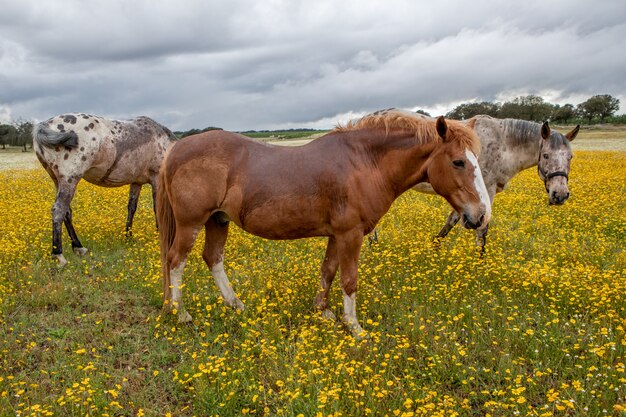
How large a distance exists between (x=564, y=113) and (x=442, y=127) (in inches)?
3596

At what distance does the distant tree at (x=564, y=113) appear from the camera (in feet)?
258

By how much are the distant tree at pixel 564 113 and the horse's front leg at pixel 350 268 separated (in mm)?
84664

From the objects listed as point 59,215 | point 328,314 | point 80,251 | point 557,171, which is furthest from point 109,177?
point 557,171

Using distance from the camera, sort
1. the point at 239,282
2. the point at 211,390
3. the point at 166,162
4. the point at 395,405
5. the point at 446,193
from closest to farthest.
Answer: the point at 395,405 < the point at 211,390 < the point at 446,193 < the point at 166,162 < the point at 239,282

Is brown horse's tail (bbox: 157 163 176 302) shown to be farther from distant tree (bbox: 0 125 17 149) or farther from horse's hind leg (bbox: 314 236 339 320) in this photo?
distant tree (bbox: 0 125 17 149)

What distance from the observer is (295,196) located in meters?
5.06

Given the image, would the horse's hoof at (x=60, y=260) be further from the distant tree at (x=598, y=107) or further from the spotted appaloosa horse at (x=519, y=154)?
the distant tree at (x=598, y=107)

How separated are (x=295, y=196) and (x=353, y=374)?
6.79ft

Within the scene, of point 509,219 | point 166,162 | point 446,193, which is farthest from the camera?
point 509,219

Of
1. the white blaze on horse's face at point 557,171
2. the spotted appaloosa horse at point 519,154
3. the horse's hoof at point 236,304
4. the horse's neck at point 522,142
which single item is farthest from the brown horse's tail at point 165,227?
the white blaze on horse's face at point 557,171

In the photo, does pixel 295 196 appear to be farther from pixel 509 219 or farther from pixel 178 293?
pixel 509 219

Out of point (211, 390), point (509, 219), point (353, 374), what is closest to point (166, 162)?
point (211, 390)

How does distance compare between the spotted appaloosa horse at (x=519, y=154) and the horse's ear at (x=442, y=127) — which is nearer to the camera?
the horse's ear at (x=442, y=127)

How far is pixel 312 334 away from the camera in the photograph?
15.9 ft
